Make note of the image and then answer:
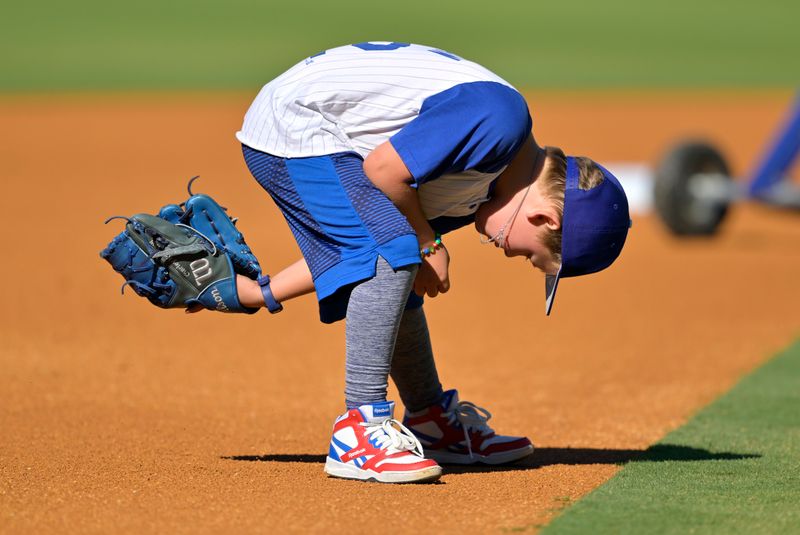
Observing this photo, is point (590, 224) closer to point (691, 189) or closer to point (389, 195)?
point (389, 195)

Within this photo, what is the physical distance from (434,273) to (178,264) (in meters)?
0.77

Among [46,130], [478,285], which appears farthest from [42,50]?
[478,285]

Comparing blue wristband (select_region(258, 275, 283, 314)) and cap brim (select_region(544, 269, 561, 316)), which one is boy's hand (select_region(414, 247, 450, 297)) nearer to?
cap brim (select_region(544, 269, 561, 316))

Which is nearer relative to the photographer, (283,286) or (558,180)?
(558,180)

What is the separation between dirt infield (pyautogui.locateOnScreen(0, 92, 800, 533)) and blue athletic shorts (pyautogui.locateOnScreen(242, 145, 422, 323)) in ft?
1.91

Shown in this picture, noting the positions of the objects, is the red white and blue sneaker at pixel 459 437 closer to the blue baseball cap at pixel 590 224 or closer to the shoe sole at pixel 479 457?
the shoe sole at pixel 479 457

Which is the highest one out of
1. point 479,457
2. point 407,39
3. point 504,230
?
point 504,230

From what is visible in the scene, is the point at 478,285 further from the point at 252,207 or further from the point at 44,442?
the point at 44,442

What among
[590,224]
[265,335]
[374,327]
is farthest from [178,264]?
[265,335]

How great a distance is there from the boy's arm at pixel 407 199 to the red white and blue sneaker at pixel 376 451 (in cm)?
37

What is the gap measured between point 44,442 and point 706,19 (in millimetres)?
29047

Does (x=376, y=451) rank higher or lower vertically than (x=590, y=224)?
lower

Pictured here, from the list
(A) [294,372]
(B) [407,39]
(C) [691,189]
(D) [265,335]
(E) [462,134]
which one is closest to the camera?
(E) [462,134]

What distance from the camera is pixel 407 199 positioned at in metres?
3.38
